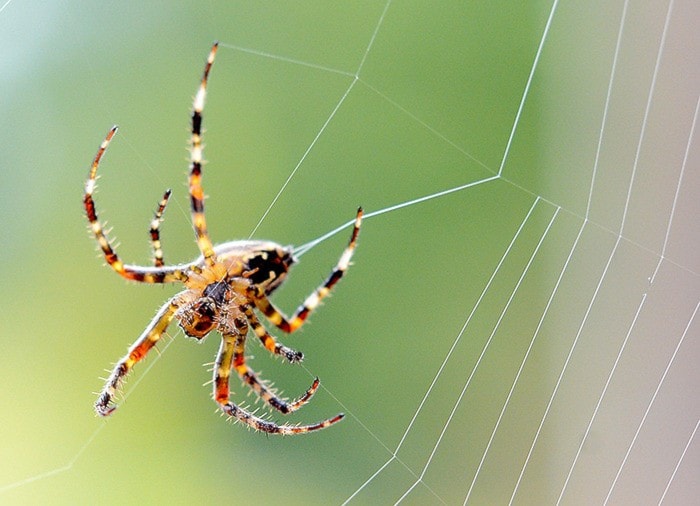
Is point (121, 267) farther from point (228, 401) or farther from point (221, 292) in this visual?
point (228, 401)

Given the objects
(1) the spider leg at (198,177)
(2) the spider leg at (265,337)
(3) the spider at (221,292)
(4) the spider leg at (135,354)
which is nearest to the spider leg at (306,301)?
(3) the spider at (221,292)

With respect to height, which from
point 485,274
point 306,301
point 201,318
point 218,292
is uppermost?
point 485,274

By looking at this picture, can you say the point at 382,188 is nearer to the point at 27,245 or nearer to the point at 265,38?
the point at 265,38

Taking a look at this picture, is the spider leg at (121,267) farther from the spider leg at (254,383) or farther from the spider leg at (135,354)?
the spider leg at (254,383)

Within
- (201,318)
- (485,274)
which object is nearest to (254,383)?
(201,318)

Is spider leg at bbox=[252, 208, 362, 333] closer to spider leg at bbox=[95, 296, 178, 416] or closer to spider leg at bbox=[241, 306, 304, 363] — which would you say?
spider leg at bbox=[241, 306, 304, 363]

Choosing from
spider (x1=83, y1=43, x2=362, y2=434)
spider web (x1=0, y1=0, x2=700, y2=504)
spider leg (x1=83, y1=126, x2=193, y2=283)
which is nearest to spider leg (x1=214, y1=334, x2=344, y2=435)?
spider (x1=83, y1=43, x2=362, y2=434)
